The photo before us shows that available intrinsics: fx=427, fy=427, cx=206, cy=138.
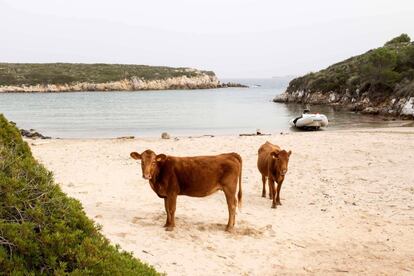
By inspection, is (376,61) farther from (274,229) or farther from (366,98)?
(274,229)

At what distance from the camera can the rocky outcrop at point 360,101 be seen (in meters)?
40.1

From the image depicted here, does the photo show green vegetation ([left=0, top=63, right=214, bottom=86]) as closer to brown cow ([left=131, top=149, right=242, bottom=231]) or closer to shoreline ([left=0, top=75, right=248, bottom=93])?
shoreline ([left=0, top=75, right=248, bottom=93])

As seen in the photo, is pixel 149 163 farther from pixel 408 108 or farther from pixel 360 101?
pixel 360 101

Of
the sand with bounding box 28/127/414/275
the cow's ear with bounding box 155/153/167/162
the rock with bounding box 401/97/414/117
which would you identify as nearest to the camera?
the sand with bounding box 28/127/414/275

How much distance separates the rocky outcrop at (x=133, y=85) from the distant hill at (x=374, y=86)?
2864 inches

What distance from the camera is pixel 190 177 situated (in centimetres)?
788

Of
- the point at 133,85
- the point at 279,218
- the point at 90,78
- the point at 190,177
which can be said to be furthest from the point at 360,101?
the point at 90,78

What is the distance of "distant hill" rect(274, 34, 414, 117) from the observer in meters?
43.0

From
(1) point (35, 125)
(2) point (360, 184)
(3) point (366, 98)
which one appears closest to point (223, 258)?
(2) point (360, 184)

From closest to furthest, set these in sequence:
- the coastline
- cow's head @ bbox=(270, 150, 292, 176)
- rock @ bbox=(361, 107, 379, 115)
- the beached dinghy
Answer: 1. cow's head @ bbox=(270, 150, 292, 176)
2. the beached dinghy
3. rock @ bbox=(361, 107, 379, 115)
4. the coastline

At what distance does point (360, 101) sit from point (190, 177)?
48.8 m

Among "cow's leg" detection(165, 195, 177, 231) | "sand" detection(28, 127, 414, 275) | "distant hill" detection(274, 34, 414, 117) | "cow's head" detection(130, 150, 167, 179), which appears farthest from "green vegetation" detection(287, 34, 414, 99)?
"cow's head" detection(130, 150, 167, 179)

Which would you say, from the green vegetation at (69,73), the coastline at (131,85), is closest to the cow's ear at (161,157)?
the coastline at (131,85)

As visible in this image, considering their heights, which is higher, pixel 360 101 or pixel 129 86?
pixel 129 86
